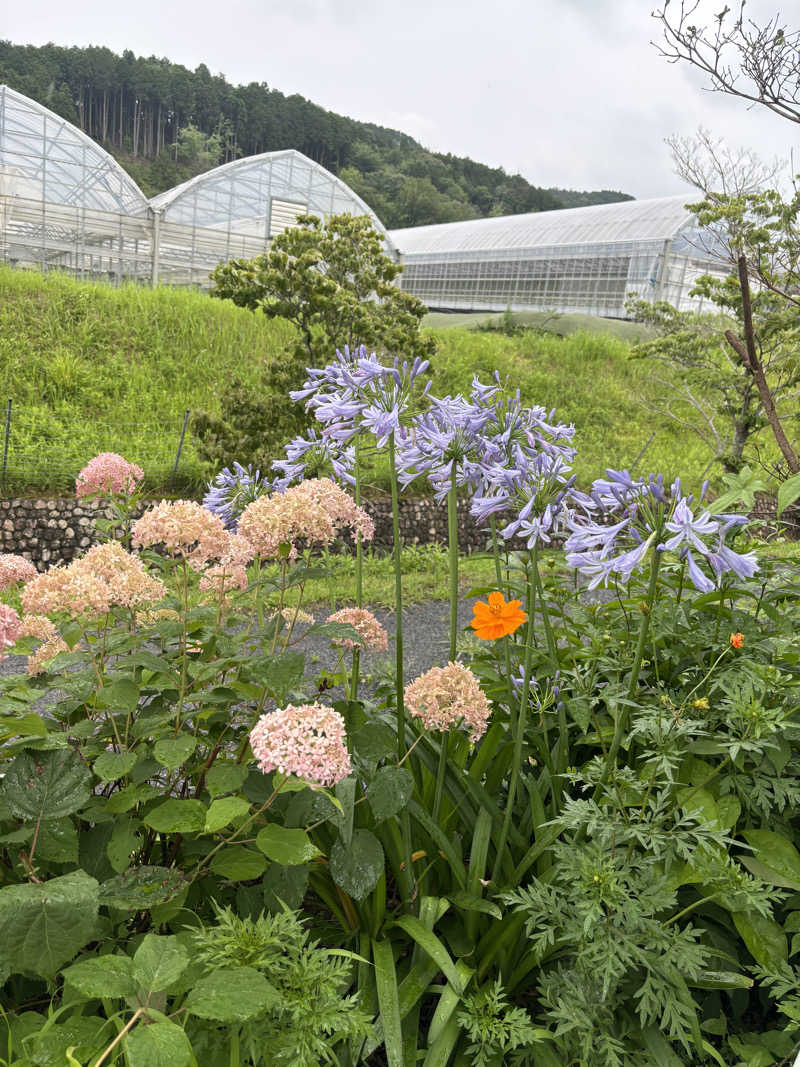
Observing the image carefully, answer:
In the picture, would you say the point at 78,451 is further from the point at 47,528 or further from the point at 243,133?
the point at 243,133

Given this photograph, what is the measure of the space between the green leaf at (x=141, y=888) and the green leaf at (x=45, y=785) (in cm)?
12

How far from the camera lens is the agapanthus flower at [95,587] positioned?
102cm

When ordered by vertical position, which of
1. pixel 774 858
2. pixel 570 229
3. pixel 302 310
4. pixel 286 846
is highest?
pixel 570 229

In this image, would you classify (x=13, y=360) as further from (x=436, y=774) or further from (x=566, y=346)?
(x=566, y=346)

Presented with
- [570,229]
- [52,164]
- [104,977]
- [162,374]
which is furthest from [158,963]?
[570,229]

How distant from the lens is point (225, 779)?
1.00 meters

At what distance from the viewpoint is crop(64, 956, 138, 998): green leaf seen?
75 cm

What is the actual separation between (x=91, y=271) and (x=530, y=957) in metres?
15.8

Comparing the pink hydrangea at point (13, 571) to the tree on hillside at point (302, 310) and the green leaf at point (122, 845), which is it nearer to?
the green leaf at point (122, 845)

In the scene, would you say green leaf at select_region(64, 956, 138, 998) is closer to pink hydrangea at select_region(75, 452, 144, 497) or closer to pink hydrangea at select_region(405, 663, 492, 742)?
pink hydrangea at select_region(405, 663, 492, 742)

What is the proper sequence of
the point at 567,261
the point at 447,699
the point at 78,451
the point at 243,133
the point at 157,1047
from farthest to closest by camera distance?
the point at 243,133 → the point at 567,261 → the point at 78,451 → the point at 447,699 → the point at 157,1047

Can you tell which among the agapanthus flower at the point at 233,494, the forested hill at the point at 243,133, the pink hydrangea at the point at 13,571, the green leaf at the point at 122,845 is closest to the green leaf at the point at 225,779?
the green leaf at the point at 122,845

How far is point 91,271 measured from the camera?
14.2m

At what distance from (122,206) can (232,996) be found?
16.7 meters
